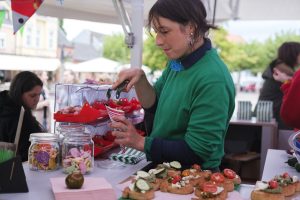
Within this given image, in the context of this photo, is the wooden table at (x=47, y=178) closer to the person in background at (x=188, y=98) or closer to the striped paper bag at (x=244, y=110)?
the person in background at (x=188, y=98)

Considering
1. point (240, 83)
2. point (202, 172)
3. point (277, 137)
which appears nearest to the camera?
point (202, 172)

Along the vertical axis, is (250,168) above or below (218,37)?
below

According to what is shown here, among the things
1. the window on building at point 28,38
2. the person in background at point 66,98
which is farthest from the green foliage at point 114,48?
the person in background at point 66,98

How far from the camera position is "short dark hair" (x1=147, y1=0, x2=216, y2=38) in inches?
57.2

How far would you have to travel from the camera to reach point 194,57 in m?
1.53

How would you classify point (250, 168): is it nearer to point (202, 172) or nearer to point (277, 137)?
point (277, 137)

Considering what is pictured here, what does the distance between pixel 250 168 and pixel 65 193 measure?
360 cm

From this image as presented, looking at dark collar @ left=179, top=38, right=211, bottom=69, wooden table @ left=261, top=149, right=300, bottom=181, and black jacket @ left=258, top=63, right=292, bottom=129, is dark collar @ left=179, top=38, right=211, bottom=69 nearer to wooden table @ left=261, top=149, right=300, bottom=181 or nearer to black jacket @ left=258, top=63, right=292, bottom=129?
wooden table @ left=261, top=149, right=300, bottom=181

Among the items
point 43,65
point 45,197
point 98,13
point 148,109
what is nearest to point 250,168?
point 98,13

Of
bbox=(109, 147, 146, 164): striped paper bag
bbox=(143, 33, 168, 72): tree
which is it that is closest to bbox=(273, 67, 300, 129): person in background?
bbox=(109, 147, 146, 164): striped paper bag

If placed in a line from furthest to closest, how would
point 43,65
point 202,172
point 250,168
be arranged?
point 43,65, point 250,168, point 202,172

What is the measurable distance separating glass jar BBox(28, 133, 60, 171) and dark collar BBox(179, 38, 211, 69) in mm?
585

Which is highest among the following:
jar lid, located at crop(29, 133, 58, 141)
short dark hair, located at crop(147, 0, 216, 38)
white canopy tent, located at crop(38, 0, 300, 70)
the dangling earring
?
white canopy tent, located at crop(38, 0, 300, 70)

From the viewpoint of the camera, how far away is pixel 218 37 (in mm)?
27906
